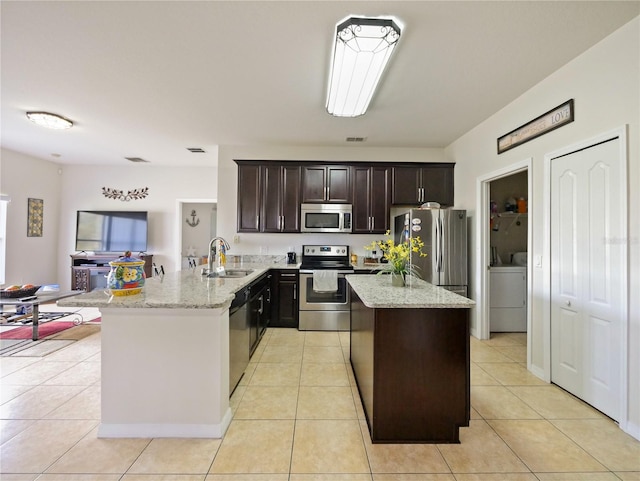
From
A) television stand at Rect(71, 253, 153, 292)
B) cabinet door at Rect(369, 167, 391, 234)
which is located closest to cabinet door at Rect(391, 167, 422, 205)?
cabinet door at Rect(369, 167, 391, 234)

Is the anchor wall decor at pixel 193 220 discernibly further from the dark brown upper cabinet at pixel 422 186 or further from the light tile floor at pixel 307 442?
the dark brown upper cabinet at pixel 422 186

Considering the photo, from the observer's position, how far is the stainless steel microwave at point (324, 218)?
4.29 m

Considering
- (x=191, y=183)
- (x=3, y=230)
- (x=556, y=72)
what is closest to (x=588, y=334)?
(x=556, y=72)

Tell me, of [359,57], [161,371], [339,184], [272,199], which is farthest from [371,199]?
[161,371]

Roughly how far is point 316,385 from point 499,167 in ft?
9.91

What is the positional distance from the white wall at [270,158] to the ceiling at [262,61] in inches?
23.4

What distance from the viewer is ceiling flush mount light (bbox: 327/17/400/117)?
5.93 feet

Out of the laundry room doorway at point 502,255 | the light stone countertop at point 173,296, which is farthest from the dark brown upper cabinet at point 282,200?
the laundry room doorway at point 502,255

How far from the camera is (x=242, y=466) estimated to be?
156 centimetres

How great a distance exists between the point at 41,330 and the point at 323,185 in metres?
4.29

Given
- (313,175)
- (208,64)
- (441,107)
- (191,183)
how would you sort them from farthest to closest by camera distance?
(191,183), (313,175), (441,107), (208,64)

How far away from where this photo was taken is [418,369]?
5.73 ft

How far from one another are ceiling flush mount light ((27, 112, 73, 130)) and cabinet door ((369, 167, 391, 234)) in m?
4.05

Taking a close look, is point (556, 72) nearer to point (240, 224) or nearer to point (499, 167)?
point (499, 167)
